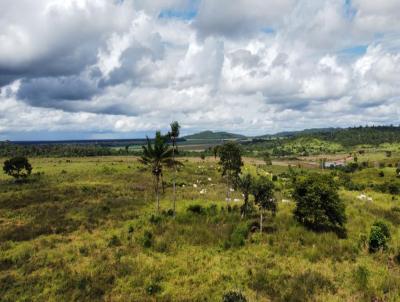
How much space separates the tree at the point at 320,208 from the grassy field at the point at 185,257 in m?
1.68

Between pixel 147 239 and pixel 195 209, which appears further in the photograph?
pixel 195 209

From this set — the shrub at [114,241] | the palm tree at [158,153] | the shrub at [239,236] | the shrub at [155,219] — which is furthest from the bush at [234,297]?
the palm tree at [158,153]

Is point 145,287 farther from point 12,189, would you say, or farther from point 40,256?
point 12,189

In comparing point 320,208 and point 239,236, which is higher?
point 320,208

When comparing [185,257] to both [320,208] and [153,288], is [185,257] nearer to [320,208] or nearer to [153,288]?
[153,288]

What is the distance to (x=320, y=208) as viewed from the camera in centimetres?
3334

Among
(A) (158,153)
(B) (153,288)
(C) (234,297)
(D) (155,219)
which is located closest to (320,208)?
(D) (155,219)

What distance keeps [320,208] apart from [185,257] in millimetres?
16390

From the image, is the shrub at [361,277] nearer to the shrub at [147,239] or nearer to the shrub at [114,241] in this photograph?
the shrub at [147,239]

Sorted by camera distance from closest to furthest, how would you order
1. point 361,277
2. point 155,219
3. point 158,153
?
1. point 361,277
2. point 155,219
3. point 158,153

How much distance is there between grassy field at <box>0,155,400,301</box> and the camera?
19.8 metres

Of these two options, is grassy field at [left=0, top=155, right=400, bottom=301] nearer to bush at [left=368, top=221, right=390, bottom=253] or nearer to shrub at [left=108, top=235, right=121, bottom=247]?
shrub at [left=108, top=235, right=121, bottom=247]

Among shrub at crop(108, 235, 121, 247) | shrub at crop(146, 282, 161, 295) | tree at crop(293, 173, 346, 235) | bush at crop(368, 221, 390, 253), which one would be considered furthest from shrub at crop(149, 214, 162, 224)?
bush at crop(368, 221, 390, 253)

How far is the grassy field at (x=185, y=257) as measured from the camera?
1980cm
